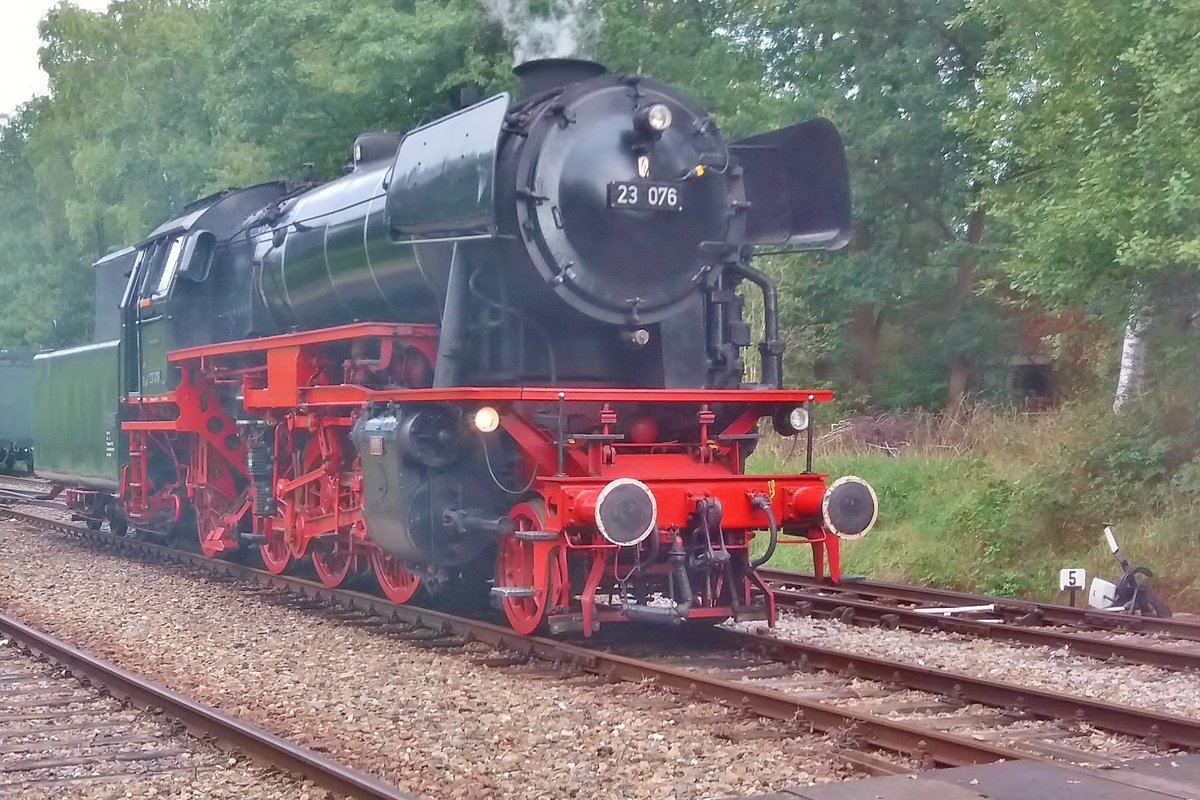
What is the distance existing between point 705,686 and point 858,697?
754 millimetres

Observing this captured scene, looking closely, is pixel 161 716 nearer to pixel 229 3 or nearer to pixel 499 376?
pixel 499 376

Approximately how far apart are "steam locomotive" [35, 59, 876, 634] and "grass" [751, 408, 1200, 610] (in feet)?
12.8

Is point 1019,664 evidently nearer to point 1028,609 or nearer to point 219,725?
point 1028,609

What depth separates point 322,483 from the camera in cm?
1003

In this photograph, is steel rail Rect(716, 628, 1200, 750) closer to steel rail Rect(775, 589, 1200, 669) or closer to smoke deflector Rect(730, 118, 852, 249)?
steel rail Rect(775, 589, 1200, 669)

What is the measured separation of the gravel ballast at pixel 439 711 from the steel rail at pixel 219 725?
9.2 inches

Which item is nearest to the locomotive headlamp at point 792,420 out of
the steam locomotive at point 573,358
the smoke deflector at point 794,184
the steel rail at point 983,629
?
the steam locomotive at point 573,358

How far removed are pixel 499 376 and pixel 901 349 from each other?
13.3 metres

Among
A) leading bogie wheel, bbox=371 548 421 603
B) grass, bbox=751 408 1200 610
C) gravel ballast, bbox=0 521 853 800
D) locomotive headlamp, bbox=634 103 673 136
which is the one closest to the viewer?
gravel ballast, bbox=0 521 853 800

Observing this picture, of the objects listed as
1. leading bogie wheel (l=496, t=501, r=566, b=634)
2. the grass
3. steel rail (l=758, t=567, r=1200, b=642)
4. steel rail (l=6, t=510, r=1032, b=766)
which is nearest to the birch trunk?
the grass

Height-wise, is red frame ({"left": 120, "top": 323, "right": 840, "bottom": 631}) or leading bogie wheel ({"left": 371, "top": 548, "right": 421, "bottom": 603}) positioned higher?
red frame ({"left": 120, "top": 323, "right": 840, "bottom": 631})

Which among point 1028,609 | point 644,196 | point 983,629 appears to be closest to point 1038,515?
point 1028,609

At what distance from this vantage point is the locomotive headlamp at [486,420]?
7.60m

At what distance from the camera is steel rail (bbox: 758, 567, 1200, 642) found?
8.80 metres
